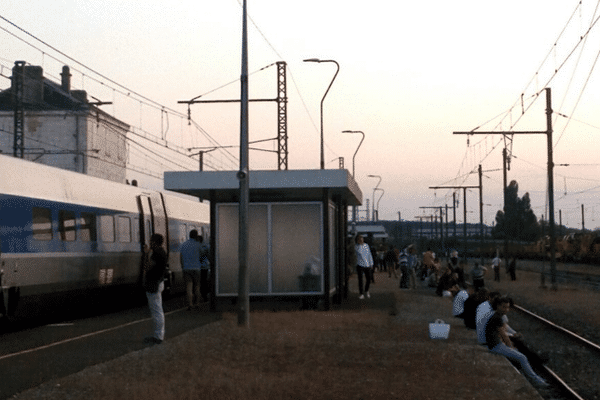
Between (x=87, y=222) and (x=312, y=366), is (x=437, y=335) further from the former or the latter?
(x=87, y=222)

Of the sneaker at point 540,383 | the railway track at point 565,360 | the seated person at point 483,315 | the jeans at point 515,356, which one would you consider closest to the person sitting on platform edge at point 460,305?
the railway track at point 565,360

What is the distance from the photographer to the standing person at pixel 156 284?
14156 millimetres

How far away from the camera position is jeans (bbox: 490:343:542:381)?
12.6 meters

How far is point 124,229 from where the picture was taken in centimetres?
2311

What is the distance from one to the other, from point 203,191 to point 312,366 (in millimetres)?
10703

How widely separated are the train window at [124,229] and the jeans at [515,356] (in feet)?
39.5

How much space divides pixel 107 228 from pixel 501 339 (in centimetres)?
1133

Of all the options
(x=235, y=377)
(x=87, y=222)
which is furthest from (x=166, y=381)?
(x=87, y=222)

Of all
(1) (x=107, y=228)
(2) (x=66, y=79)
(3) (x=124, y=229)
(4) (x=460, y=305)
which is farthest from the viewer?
(2) (x=66, y=79)

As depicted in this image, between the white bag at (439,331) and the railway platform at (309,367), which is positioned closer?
the railway platform at (309,367)

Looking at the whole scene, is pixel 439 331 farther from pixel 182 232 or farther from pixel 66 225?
pixel 182 232

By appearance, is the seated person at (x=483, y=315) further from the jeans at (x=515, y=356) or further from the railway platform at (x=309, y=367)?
the jeans at (x=515, y=356)

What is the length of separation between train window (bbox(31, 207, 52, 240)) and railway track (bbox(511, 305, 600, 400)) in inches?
372

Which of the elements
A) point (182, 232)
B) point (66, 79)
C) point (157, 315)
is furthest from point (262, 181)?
point (66, 79)
